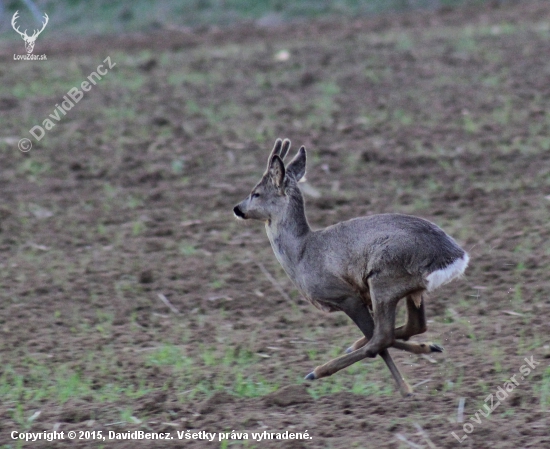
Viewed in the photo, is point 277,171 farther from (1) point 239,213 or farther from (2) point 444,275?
(2) point 444,275

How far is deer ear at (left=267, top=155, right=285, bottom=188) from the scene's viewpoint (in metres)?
6.63

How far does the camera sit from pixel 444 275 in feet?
19.1

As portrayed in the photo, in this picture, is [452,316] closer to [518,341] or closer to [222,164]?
[518,341]

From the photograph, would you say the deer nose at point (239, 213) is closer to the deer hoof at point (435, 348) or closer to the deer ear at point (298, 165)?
the deer ear at point (298, 165)

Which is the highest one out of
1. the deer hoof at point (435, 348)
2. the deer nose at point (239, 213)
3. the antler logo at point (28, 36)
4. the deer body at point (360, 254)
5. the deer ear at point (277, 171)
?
the antler logo at point (28, 36)

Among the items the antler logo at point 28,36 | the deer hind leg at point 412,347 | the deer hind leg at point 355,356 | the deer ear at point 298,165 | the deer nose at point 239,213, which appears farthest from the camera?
the antler logo at point 28,36

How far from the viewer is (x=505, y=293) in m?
7.69

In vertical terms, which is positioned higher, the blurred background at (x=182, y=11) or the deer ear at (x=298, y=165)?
the blurred background at (x=182, y=11)

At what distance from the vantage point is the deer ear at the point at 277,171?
6.63 m

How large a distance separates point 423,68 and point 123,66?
14.7 feet

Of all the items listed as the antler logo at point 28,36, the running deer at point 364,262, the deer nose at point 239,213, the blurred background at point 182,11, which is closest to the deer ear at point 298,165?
the running deer at point 364,262

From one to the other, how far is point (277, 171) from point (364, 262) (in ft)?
3.24

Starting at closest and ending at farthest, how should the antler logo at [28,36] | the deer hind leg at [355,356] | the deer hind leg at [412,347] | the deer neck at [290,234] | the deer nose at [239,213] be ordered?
the deer hind leg at [355,356]
the deer hind leg at [412,347]
the deer neck at [290,234]
the deer nose at [239,213]
the antler logo at [28,36]

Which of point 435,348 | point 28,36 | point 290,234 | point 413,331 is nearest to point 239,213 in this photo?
point 290,234
